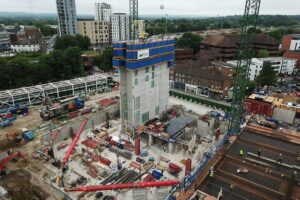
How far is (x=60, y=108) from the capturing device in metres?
54.4

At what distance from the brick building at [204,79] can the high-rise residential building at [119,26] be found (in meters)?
85.6

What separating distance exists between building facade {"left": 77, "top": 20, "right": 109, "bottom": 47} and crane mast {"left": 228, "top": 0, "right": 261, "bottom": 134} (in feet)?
402

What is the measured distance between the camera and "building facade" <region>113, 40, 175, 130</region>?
136ft

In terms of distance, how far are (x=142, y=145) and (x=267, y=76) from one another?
162 feet

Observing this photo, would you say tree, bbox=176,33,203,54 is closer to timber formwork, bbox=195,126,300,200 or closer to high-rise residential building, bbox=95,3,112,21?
timber formwork, bbox=195,126,300,200

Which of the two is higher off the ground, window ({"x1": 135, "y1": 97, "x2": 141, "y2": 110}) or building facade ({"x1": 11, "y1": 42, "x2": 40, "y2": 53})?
building facade ({"x1": 11, "y1": 42, "x2": 40, "y2": 53})

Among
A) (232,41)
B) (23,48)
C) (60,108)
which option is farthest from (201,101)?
(23,48)

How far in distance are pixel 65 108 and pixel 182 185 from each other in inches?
1613

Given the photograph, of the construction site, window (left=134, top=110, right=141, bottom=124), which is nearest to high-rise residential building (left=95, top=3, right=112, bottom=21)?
the construction site

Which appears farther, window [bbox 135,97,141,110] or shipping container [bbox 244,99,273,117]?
shipping container [bbox 244,99,273,117]

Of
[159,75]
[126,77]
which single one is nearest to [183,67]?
[159,75]

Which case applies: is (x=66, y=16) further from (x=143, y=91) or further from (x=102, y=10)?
(x=143, y=91)

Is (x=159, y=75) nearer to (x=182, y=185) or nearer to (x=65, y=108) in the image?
(x=65, y=108)

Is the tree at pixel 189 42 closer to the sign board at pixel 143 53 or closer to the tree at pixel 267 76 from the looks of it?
the tree at pixel 267 76
